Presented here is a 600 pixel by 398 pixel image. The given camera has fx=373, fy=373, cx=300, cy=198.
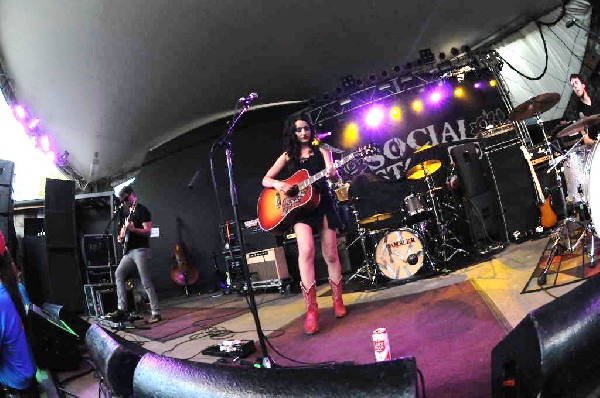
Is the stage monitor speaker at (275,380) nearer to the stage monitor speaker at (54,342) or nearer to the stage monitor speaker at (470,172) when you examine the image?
the stage monitor speaker at (54,342)

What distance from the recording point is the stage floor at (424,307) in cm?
272

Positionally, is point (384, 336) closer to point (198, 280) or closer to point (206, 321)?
point (206, 321)

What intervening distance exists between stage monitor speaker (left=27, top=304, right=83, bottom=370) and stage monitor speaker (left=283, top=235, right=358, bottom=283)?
4426mm

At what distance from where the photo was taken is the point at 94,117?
7.48m

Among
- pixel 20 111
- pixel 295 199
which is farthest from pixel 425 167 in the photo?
pixel 20 111

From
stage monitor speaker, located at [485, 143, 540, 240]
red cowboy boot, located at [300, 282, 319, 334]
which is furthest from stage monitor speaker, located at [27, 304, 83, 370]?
stage monitor speaker, located at [485, 143, 540, 240]

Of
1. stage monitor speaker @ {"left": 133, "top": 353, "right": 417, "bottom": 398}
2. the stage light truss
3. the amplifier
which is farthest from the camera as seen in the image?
the stage light truss

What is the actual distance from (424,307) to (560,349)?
2.66 meters

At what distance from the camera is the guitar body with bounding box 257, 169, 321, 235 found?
335 centimetres

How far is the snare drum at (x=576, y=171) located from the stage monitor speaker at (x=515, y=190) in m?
2.19

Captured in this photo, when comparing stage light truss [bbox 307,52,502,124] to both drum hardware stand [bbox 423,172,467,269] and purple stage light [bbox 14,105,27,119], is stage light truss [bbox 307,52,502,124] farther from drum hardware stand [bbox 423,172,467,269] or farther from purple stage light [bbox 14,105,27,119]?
purple stage light [bbox 14,105,27,119]

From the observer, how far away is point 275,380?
73 centimetres

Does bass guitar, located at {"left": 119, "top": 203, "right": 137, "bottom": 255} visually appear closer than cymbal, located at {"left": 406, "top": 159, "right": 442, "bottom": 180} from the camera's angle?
Yes

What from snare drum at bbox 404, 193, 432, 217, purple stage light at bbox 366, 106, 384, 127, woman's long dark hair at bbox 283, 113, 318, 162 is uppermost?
purple stage light at bbox 366, 106, 384, 127
